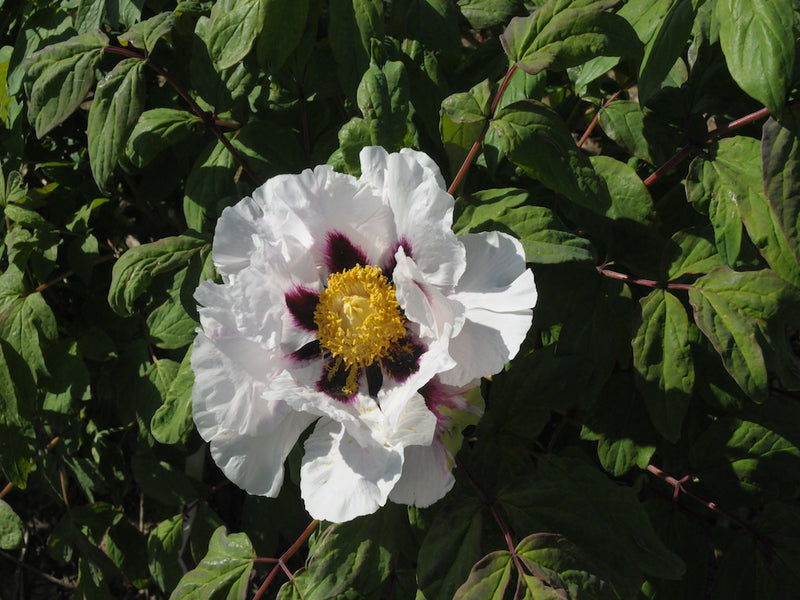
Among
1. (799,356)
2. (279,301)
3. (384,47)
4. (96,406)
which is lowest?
(799,356)

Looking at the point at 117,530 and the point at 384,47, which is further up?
the point at 384,47

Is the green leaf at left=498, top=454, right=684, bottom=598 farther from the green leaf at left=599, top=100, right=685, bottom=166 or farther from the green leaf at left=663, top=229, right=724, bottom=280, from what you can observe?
the green leaf at left=599, top=100, right=685, bottom=166

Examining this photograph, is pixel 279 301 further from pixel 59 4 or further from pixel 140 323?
pixel 59 4

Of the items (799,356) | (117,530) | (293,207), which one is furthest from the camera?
(799,356)

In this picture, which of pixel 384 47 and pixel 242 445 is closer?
pixel 242 445

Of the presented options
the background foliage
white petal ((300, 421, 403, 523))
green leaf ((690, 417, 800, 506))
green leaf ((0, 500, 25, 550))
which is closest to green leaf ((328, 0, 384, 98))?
the background foliage

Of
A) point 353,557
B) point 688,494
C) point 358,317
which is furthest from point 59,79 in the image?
point 688,494

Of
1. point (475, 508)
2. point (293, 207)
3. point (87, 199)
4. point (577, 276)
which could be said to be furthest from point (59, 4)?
point (475, 508)

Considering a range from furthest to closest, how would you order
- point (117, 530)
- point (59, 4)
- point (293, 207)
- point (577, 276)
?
point (117, 530) → point (59, 4) → point (577, 276) → point (293, 207)
